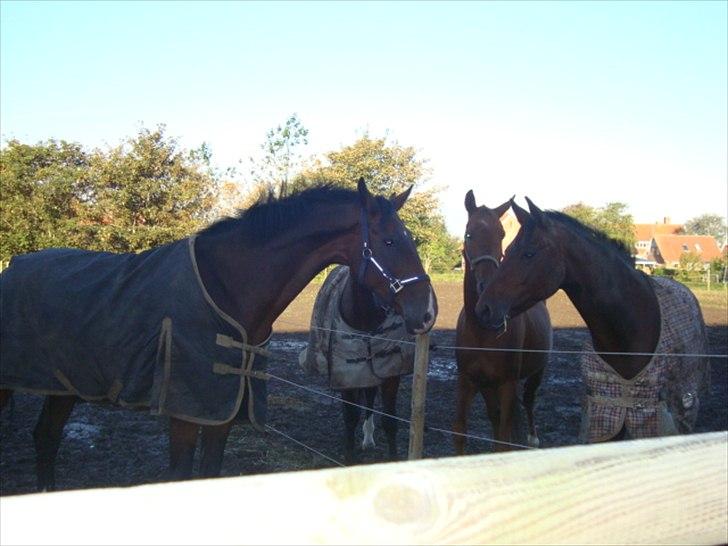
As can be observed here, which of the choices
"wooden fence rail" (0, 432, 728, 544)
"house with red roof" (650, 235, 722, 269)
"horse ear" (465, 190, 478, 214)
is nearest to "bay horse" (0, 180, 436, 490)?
"horse ear" (465, 190, 478, 214)

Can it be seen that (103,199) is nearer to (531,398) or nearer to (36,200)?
(36,200)

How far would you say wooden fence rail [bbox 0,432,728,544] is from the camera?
0.72 metres

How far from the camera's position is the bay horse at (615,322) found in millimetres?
3137

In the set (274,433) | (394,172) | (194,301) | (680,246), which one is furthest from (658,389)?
→ (680,246)

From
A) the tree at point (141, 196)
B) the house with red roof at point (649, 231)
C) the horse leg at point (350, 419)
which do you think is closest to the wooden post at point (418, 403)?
the horse leg at point (350, 419)

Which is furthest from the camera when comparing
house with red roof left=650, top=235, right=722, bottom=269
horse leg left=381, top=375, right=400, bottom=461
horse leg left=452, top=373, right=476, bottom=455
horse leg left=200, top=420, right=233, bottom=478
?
house with red roof left=650, top=235, right=722, bottom=269

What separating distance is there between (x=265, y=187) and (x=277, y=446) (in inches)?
107

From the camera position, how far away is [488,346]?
13.9ft

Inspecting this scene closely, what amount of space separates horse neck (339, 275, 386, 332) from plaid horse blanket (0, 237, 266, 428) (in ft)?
4.47

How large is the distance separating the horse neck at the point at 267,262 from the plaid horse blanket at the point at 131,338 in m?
0.10

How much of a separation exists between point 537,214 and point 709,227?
103862 millimetres

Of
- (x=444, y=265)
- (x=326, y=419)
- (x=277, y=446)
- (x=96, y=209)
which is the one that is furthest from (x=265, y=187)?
(x=444, y=265)

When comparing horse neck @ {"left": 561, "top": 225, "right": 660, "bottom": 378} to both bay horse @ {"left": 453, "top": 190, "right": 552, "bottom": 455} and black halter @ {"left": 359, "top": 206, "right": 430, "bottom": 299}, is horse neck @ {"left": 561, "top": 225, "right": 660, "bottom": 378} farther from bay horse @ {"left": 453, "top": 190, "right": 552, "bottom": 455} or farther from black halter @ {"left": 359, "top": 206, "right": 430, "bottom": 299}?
black halter @ {"left": 359, "top": 206, "right": 430, "bottom": 299}

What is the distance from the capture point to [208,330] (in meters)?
2.96
